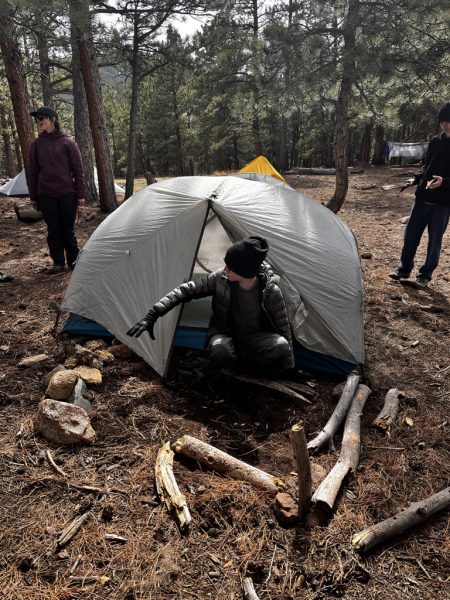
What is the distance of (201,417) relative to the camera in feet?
10.8

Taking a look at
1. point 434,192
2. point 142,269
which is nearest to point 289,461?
point 142,269

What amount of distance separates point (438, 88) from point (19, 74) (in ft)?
29.9

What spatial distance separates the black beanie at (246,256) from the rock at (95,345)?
1.70 metres

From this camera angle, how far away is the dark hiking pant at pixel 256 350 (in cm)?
A: 354

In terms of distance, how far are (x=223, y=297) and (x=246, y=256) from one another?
49 centimetres

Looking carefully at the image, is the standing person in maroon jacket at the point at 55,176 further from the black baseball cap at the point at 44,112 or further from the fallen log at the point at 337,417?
the fallen log at the point at 337,417

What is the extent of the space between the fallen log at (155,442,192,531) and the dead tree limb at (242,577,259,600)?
423mm

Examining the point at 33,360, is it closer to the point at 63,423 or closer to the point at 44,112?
the point at 63,423

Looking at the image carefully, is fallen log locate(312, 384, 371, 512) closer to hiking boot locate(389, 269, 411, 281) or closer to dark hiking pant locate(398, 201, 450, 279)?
dark hiking pant locate(398, 201, 450, 279)

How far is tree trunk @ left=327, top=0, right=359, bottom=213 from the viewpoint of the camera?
8059 millimetres

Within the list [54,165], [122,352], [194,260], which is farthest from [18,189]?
[194,260]

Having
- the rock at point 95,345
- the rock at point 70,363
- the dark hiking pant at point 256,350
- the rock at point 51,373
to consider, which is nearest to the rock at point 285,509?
the dark hiking pant at point 256,350

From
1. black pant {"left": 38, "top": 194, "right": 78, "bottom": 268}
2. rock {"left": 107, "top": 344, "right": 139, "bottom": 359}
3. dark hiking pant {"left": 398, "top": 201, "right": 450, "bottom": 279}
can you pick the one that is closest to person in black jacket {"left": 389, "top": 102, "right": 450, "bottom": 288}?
dark hiking pant {"left": 398, "top": 201, "right": 450, "bottom": 279}

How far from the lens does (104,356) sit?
3.94m
